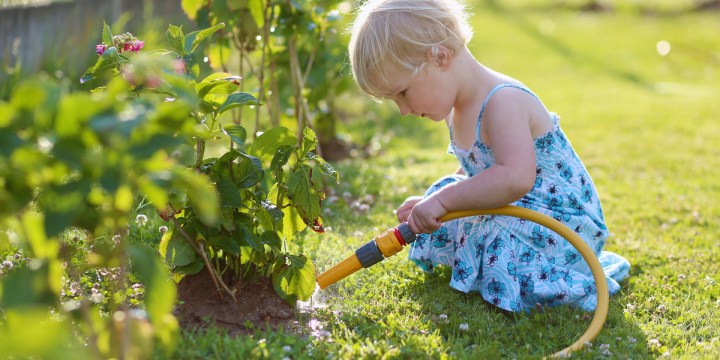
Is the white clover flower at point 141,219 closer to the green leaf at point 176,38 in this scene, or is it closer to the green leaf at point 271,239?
the green leaf at point 271,239

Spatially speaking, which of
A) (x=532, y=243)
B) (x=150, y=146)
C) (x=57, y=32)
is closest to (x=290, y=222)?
(x=532, y=243)

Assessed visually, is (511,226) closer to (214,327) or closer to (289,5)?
(214,327)

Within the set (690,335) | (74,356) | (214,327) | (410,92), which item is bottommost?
(690,335)

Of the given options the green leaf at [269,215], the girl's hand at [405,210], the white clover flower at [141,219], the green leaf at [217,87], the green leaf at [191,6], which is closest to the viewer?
the green leaf at [217,87]

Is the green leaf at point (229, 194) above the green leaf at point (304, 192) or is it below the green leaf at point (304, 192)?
above

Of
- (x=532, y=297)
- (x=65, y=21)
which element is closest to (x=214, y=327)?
(x=532, y=297)

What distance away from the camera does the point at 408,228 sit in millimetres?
2395

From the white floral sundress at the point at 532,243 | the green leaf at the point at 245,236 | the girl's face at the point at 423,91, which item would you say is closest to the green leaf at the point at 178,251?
the green leaf at the point at 245,236

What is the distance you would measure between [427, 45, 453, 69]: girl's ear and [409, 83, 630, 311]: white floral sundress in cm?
17

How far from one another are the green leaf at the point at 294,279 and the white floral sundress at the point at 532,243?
54cm

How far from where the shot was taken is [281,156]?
2254mm

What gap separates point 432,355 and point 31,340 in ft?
3.80

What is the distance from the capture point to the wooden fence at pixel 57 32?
506 centimetres

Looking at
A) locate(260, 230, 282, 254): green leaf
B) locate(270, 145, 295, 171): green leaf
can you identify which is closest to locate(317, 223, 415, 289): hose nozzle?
locate(260, 230, 282, 254): green leaf
